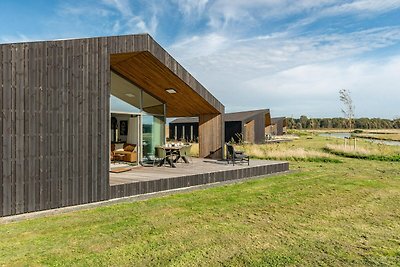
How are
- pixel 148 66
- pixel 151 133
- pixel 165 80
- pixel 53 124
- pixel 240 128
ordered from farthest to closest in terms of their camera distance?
pixel 240 128 < pixel 151 133 < pixel 165 80 < pixel 148 66 < pixel 53 124

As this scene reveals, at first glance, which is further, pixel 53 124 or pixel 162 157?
pixel 162 157

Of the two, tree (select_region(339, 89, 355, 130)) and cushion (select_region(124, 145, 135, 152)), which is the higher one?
tree (select_region(339, 89, 355, 130))


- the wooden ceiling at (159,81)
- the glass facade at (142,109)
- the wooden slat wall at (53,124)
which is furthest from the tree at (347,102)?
the wooden slat wall at (53,124)

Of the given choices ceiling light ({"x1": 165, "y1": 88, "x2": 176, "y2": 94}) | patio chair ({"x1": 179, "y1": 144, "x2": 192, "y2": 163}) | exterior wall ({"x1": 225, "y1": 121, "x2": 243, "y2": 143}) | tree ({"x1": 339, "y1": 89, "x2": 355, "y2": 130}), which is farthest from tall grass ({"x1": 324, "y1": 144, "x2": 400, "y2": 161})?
ceiling light ({"x1": 165, "y1": 88, "x2": 176, "y2": 94})

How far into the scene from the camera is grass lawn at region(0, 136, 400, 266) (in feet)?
10.6

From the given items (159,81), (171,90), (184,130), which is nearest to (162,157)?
(171,90)

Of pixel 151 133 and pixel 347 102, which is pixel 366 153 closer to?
pixel 347 102

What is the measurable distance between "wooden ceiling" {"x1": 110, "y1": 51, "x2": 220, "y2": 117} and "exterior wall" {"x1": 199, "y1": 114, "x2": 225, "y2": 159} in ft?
0.93

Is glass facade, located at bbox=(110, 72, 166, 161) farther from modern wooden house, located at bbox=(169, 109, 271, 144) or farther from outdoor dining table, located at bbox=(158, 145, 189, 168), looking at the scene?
modern wooden house, located at bbox=(169, 109, 271, 144)

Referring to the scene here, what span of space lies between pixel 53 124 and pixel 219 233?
3539mm

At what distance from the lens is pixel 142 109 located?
941cm

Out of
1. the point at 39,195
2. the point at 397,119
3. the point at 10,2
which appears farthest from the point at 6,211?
the point at 397,119

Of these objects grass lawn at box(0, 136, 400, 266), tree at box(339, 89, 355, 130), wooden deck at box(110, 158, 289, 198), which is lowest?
grass lawn at box(0, 136, 400, 266)

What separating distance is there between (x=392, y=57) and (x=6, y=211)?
53.7ft
